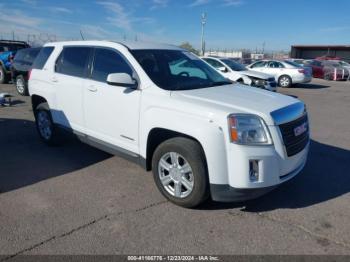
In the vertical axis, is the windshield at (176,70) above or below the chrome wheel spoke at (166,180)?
above

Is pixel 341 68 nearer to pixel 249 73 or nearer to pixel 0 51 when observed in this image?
pixel 249 73

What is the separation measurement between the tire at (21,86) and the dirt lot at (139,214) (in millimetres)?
7387

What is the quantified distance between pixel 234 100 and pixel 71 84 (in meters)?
2.65

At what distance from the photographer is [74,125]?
5.06 metres

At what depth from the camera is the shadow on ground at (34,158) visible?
448 centimetres

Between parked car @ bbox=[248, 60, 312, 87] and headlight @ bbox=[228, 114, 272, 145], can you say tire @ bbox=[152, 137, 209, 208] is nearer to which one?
headlight @ bbox=[228, 114, 272, 145]

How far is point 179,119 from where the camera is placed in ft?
11.3

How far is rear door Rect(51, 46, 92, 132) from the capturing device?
4.81 metres

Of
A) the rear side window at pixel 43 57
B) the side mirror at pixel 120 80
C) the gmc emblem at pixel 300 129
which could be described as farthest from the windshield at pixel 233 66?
the side mirror at pixel 120 80

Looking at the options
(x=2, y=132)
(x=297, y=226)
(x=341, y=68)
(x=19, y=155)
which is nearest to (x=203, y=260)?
(x=297, y=226)

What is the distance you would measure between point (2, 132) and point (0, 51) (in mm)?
9802

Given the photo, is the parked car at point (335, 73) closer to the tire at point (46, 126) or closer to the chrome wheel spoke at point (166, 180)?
the tire at point (46, 126)

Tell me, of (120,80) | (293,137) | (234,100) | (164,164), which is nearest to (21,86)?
(120,80)

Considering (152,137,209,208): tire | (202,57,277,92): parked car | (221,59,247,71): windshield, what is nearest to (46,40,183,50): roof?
(152,137,209,208): tire
